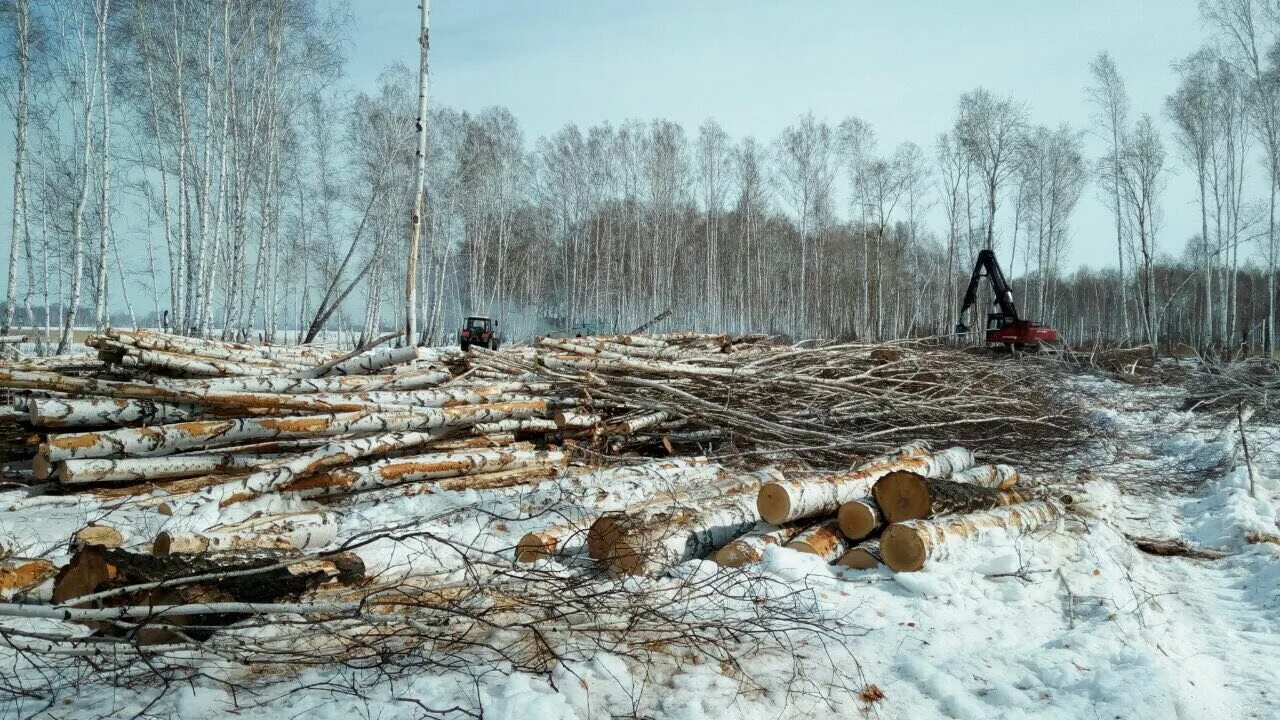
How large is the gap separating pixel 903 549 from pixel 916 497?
0.44 meters

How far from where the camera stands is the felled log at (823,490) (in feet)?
14.2

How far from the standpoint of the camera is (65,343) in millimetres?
13930

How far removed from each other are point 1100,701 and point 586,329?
24.7 meters

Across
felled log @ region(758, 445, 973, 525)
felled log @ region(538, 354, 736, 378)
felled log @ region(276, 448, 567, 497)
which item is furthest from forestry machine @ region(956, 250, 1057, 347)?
felled log @ region(276, 448, 567, 497)

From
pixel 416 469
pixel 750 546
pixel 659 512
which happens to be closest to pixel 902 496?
pixel 750 546

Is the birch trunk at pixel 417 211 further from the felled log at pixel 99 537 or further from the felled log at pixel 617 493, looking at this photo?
the felled log at pixel 99 537

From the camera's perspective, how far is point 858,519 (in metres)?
4.33

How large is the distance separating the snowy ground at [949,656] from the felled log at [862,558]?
0.07 m

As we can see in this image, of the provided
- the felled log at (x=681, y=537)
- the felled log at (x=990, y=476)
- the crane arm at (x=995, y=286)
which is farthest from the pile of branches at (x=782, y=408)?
the crane arm at (x=995, y=286)

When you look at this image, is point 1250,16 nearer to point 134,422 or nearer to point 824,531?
point 824,531

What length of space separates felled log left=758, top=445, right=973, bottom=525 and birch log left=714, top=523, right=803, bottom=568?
9cm

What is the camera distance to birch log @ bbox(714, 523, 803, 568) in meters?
3.97

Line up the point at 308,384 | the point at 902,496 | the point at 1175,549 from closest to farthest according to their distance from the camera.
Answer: the point at 902,496, the point at 1175,549, the point at 308,384

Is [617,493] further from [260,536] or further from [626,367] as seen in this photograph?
[260,536]
